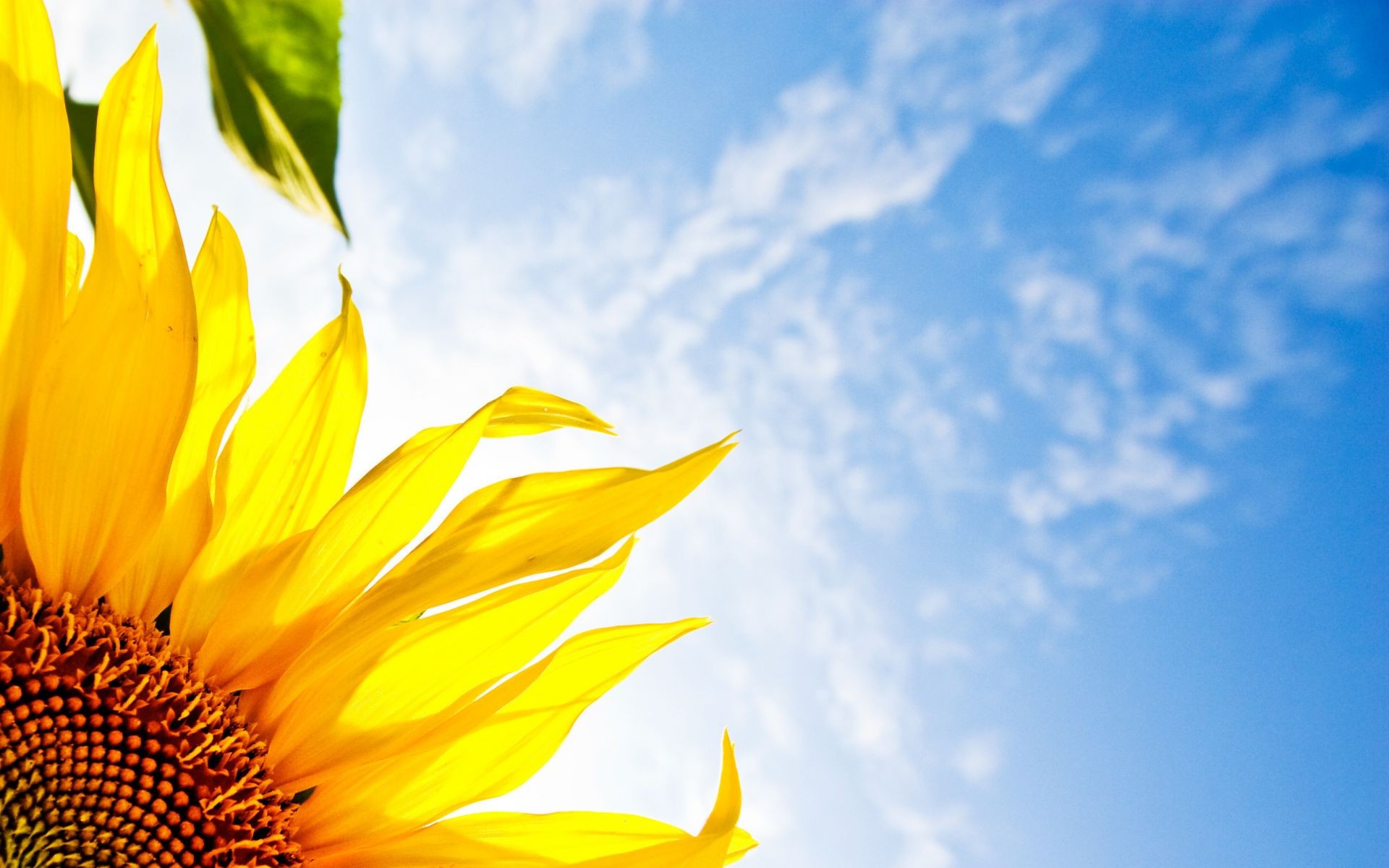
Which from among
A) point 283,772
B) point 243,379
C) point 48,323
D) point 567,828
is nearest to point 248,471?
point 243,379

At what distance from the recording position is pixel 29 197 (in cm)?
106

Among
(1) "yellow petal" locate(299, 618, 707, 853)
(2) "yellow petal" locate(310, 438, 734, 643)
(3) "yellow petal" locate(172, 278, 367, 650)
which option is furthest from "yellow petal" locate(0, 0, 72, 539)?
(1) "yellow petal" locate(299, 618, 707, 853)

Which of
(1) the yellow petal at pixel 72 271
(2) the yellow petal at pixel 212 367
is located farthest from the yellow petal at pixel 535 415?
(1) the yellow petal at pixel 72 271

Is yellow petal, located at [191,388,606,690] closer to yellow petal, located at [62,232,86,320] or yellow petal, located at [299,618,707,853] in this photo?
yellow petal, located at [299,618,707,853]

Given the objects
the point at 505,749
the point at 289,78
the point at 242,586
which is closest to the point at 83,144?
the point at 289,78

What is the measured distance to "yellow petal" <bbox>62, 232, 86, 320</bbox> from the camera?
1151 millimetres

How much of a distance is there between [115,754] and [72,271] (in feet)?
1.67

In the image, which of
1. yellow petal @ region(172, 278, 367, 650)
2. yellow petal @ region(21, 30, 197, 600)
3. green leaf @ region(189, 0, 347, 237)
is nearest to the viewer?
green leaf @ region(189, 0, 347, 237)

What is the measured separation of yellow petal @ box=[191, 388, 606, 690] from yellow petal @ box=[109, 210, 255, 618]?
4.1 inches

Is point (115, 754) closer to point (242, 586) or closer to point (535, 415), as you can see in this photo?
point (242, 586)

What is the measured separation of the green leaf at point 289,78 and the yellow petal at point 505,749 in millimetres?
605

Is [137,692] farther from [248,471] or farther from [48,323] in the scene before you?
[48,323]

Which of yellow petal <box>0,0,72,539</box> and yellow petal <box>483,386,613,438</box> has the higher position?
yellow petal <box>483,386,613,438</box>

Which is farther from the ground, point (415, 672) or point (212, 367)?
point (212, 367)
